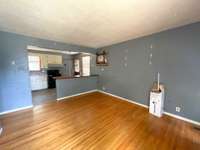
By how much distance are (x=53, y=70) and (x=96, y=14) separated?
4.94 meters

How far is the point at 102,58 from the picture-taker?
16.0 feet

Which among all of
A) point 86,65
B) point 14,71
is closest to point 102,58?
point 86,65

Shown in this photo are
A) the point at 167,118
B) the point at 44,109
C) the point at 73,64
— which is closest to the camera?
the point at 167,118

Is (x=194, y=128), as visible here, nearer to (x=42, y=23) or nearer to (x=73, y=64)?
(x=42, y=23)

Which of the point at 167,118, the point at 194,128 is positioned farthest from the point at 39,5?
the point at 194,128

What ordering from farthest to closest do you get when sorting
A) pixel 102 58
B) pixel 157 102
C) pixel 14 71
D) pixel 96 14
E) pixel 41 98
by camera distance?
pixel 102 58 < pixel 41 98 < pixel 14 71 < pixel 157 102 < pixel 96 14

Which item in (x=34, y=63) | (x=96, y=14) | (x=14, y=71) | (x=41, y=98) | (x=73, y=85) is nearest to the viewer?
(x=96, y=14)

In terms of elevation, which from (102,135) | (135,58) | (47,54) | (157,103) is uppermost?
(47,54)

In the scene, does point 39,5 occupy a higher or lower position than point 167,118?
higher

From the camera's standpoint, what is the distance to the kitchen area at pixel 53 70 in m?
4.42

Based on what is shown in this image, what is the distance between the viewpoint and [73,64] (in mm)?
7133

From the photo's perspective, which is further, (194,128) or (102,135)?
(194,128)

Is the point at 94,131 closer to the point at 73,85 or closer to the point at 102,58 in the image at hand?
the point at 73,85

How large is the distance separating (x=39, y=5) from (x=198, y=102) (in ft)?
12.6
